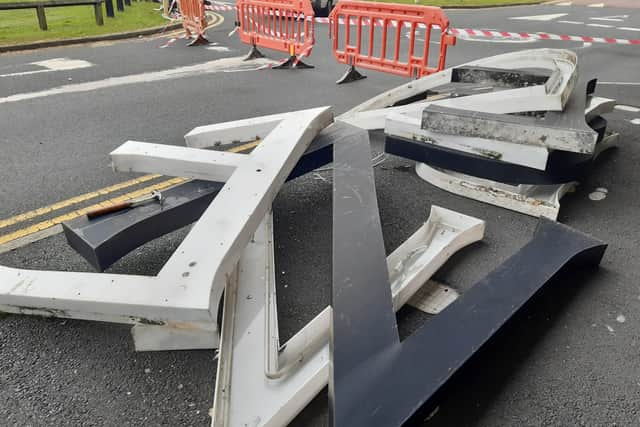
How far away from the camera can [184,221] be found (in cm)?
266

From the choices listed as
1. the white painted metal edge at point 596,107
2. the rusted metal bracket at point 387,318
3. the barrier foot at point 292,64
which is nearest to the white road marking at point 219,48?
the barrier foot at point 292,64

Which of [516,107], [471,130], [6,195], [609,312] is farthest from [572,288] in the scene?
[6,195]

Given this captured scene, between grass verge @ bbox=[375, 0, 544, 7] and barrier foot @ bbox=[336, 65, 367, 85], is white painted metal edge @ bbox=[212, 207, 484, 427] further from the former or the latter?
grass verge @ bbox=[375, 0, 544, 7]

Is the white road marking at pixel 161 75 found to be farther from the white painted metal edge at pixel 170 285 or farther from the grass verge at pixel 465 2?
the grass verge at pixel 465 2

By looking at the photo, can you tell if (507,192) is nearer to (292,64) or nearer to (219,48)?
(292,64)

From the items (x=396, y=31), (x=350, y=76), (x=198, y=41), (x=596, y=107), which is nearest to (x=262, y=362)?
(x=596, y=107)

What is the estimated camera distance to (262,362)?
71.9 inches

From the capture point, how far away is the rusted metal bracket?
1535mm

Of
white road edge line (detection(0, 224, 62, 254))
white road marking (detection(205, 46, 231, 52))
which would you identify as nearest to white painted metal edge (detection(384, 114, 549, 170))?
white road edge line (detection(0, 224, 62, 254))

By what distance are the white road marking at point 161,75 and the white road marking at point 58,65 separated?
3.83ft

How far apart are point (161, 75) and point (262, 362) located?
6326mm

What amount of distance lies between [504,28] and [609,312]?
1213 cm

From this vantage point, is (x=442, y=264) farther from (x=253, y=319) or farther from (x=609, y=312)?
(x=253, y=319)

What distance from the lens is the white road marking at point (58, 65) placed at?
7.22 metres
